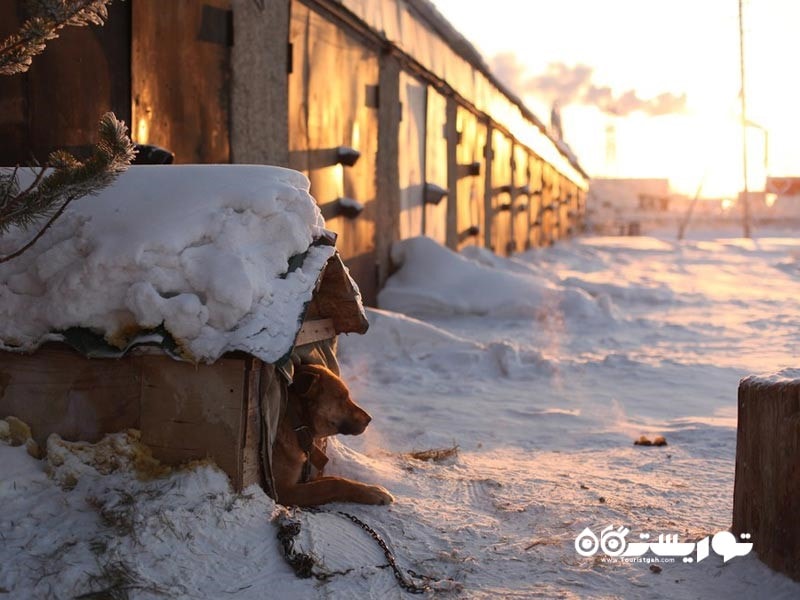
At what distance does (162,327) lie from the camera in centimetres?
283

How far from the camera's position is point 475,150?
49.6 feet

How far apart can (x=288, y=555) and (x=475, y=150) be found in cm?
1303

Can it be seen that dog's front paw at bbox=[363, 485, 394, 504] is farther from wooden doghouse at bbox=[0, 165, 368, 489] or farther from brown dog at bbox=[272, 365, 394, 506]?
wooden doghouse at bbox=[0, 165, 368, 489]

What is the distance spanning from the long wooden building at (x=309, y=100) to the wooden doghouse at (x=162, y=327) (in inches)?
63.0

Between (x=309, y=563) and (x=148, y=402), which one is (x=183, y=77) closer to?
(x=148, y=402)

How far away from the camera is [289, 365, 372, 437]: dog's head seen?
10.9 ft

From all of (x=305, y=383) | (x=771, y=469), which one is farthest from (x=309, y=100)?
(x=771, y=469)

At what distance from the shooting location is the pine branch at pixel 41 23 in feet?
8.19

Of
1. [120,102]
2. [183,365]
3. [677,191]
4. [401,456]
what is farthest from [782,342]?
[677,191]

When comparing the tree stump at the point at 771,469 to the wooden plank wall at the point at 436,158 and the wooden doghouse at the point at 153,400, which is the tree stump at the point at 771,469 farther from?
the wooden plank wall at the point at 436,158

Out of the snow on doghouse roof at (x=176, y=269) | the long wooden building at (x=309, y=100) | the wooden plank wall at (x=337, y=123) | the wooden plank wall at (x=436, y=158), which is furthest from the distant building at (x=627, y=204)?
the snow on doghouse roof at (x=176, y=269)

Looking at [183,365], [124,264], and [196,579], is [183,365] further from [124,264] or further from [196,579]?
[196,579]

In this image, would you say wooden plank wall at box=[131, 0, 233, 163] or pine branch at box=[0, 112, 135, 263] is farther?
wooden plank wall at box=[131, 0, 233, 163]

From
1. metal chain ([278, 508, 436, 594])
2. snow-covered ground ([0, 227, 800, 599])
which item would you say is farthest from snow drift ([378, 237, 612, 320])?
metal chain ([278, 508, 436, 594])
